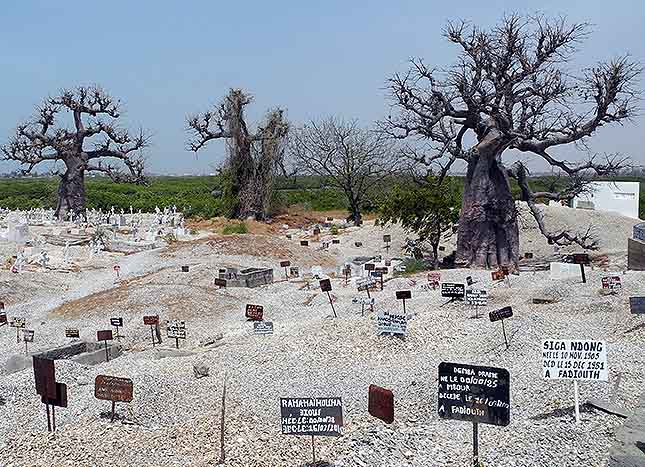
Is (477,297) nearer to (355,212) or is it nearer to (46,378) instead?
(46,378)

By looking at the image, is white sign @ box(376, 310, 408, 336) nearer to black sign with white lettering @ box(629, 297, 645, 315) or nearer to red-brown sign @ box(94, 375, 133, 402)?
black sign with white lettering @ box(629, 297, 645, 315)

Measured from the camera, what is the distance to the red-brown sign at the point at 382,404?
770 centimetres

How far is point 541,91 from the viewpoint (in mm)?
21797

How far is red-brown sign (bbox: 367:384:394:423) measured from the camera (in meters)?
7.70

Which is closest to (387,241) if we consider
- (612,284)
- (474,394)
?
(612,284)

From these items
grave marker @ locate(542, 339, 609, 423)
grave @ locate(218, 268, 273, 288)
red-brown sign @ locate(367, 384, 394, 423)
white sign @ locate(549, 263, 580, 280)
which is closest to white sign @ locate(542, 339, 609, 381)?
grave marker @ locate(542, 339, 609, 423)

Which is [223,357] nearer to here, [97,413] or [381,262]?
[97,413]

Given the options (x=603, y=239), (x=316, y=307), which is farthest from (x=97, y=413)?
(x=603, y=239)

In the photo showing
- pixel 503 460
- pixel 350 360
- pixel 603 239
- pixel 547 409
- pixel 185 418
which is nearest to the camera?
A: pixel 503 460

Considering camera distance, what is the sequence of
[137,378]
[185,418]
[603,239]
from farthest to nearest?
[603,239] → [137,378] → [185,418]

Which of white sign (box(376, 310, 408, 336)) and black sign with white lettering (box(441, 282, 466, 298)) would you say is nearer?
white sign (box(376, 310, 408, 336))

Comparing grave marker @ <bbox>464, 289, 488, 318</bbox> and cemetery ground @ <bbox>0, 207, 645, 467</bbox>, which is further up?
grave marker @ <bbox>464, 289, 488, 318</bbox>

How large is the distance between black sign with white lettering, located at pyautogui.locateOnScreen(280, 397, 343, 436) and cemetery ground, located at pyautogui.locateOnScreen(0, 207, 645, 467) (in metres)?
0.38

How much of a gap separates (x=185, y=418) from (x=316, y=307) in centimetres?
907
